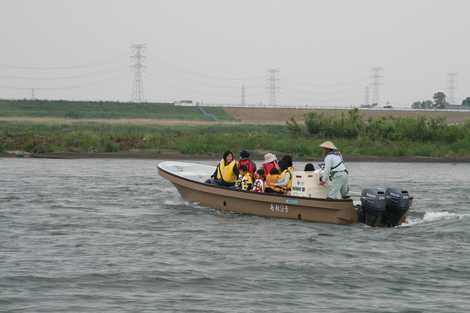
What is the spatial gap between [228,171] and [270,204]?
170cm

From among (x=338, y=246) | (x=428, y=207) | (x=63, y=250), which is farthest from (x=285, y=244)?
(x=428, y=207)

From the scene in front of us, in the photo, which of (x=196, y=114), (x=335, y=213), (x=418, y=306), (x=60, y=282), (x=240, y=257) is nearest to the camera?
Answer: (x=418, y=306)

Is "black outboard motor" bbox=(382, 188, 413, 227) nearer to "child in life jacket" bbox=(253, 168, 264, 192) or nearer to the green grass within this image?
"child in life jacket" bbox=(253, 168, 264, 192)

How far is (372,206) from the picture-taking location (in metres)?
21.9

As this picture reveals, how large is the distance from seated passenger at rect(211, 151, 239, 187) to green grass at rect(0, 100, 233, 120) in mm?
63780

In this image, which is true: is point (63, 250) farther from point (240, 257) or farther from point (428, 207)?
point (428, 207)

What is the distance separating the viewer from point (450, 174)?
1597 inches

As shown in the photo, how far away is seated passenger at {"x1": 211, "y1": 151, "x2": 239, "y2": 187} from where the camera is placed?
982 inches

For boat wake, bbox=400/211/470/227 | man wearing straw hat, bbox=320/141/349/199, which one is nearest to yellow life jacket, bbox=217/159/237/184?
man wearing straw hat, bbox=320/141/349/199

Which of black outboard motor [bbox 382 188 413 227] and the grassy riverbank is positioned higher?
the grassy riverbank

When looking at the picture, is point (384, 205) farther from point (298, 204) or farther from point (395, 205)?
point (298, 204)

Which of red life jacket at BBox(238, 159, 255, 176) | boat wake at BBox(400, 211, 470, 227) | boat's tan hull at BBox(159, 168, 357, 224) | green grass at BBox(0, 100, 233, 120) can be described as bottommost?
boat wake at BBox(400, 211, 470, 227)

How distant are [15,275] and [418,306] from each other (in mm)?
6466

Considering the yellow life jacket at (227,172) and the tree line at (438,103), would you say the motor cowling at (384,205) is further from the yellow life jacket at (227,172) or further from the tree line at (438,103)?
the tree line at (438,103)
